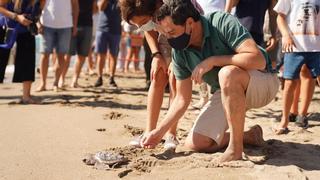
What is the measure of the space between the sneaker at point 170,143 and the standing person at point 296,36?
1.03 metres

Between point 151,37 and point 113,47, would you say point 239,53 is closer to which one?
point 151,37

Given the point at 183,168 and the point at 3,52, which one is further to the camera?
the point at 3,52

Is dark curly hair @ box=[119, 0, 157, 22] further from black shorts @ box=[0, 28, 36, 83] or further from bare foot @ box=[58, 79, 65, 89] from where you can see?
bare foot @ box=[58, 79, 65, 89]

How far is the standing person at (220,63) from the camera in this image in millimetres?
2551

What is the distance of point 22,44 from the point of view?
5.04 meters

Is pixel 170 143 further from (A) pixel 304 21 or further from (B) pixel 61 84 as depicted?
(B) pixel 61 84

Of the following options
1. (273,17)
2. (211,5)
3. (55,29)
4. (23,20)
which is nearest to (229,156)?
(211,5)

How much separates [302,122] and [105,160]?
207 cm

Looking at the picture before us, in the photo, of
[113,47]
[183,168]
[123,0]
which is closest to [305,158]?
[183,168]

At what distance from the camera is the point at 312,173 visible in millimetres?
2559

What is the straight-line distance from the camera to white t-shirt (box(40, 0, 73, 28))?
19.3ft

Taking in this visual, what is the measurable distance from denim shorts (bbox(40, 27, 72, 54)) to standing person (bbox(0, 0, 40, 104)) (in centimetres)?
80

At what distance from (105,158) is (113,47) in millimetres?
4473

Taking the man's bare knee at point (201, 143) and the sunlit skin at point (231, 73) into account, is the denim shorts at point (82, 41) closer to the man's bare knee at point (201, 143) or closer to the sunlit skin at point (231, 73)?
the man's bare knee at point (201, 143)
